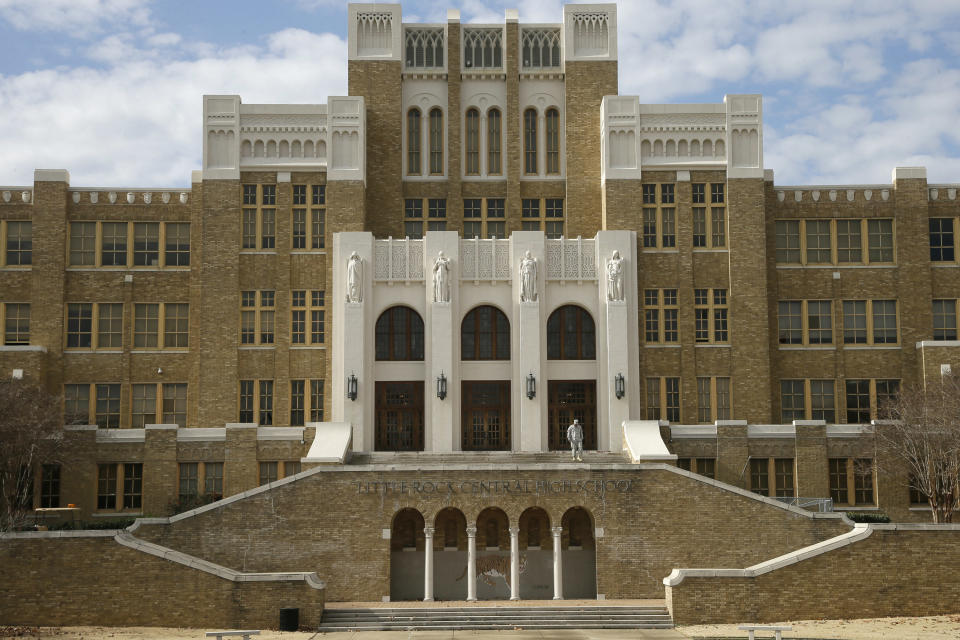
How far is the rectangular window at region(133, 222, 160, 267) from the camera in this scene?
5106 centimetres

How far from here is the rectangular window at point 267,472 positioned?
1887 inches

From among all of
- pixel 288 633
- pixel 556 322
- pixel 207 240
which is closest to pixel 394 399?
pixel 556 322

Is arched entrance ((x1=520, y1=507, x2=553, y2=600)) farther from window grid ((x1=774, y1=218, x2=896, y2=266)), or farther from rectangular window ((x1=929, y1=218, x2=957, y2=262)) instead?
rectangular window ((x1=929, y1=218, x2=957, y2=262))

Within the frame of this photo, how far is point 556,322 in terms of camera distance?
159ft

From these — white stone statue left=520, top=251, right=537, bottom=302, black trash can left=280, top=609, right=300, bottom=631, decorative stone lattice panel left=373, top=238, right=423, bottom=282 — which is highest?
decorative stone lattice panel left=373, top=238, right=423, bottom=282

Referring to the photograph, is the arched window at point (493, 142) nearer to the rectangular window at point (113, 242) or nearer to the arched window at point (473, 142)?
the arched window at point (473, 142)

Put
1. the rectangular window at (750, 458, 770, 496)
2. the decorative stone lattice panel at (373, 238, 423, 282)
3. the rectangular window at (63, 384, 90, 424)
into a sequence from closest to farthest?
the rectangular window at (750, 458, 770, 496) → the decorative stone lattice panel at (373, 238, 423, 282) → the rectangular window at (63, 384, 90, 424)

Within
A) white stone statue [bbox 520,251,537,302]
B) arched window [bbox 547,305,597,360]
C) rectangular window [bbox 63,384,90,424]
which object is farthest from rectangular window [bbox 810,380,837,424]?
rectangular window [bbox 63,384,90,424]

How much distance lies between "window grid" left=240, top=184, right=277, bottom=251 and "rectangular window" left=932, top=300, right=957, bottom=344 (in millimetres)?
29037

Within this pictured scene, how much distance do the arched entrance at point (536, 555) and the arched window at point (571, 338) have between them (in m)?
8.39

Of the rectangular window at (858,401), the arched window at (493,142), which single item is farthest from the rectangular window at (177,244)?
the rectangular window at (858,401)

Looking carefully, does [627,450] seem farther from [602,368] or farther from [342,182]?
[342,182]

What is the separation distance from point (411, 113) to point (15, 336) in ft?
65.2

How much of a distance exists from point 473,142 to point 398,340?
11.0 meters
